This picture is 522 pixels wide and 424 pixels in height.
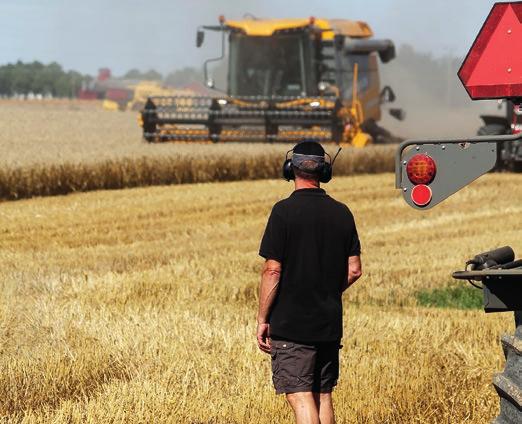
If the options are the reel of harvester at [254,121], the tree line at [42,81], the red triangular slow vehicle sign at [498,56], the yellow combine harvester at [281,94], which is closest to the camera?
the red triangular slow vehicle sign at [498,56]

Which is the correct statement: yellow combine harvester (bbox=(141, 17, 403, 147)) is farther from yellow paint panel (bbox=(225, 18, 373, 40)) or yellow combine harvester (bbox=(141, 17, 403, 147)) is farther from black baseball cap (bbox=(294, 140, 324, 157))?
black baseball cap (bbox=(294, 140, 324, 157))

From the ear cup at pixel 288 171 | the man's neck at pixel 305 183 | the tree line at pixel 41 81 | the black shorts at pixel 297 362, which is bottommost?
the tree line at pixel 41 81

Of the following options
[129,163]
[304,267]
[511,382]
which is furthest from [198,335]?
[129,163]

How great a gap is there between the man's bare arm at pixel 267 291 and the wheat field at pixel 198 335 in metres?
0.72

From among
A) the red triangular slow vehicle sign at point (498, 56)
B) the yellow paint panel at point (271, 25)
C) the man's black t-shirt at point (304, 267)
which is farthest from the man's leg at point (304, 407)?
the yellow paint panel at point (271, 25)

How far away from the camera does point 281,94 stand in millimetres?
22359

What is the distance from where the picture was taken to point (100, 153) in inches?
736

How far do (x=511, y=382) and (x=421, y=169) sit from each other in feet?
2.33

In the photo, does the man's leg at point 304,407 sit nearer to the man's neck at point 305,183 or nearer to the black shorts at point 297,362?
the black shorts at point 297,362

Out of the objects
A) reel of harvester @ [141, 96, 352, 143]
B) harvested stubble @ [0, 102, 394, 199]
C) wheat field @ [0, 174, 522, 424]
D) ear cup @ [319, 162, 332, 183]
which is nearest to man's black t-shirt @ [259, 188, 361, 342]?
ear cup @ [319, 162, 332, 183]

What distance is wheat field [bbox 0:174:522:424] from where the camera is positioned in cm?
524

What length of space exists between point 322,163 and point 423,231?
30.7 feet

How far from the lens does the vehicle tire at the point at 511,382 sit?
140 inches

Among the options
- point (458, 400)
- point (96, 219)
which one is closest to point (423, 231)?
point (96, 219)
